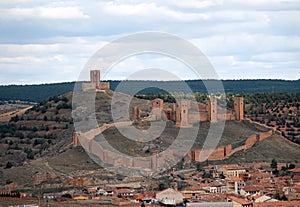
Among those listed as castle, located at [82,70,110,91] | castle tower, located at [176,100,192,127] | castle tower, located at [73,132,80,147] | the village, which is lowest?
the village

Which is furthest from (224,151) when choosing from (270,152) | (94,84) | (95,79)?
(95,79)

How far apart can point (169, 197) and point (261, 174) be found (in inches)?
472

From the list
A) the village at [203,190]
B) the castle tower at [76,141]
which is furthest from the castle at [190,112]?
the village at [203,190]

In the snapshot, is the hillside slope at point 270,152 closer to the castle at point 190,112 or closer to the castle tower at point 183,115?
the castle at point 190,112

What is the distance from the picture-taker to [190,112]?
72.9m

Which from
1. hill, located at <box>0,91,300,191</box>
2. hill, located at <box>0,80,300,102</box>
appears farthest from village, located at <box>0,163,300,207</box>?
hill, located at <box>0,80,300,102</box>

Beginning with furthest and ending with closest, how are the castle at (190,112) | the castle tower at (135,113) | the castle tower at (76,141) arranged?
the castle tower at (135,113)
the castle at (190,112)
the castle tower at (76,141)

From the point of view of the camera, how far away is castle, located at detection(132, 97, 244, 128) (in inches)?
2813

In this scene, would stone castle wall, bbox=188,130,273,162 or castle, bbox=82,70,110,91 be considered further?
castle, bbox=82,70,110,91

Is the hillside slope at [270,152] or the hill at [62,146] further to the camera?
the hillside slope at [270,152]

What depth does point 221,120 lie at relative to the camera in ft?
245

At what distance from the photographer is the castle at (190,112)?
7144 cm

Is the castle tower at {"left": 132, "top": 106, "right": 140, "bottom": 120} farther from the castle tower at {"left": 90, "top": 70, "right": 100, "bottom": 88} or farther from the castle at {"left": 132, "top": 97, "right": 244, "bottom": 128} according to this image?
the castle tower at {"left": 90, "top": 70, "right": 100, "bottom": 88}

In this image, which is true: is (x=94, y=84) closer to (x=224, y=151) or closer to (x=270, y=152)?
(x=224, y=151)
